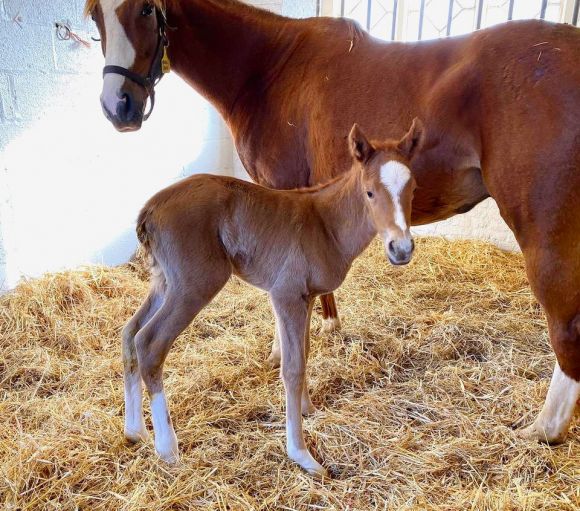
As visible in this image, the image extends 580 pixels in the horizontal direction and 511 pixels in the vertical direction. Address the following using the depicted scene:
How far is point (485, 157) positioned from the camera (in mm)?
1892

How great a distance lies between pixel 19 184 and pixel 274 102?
1788 mm

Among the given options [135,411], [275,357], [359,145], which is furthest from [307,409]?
[359,145]

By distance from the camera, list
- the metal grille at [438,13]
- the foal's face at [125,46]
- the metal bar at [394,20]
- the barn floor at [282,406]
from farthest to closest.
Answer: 1. the metal bar at [394,20]
2. the metal grille at [438,13]
3. the foal's face at [125,46]
4. the barn floor at [282,406]

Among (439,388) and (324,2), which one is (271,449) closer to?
(439,388)

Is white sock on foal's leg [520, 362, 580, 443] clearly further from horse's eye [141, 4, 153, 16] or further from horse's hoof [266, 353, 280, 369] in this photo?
horse's eye [141, 4, 153, 16]

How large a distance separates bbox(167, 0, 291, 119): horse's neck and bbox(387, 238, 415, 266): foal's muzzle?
141cm

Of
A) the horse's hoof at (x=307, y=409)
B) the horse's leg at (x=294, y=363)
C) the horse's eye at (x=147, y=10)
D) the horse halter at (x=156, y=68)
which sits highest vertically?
the horse's eye at (x=147, y=10)

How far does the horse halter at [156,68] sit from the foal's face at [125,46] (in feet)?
0.06

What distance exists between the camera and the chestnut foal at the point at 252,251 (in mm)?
1728

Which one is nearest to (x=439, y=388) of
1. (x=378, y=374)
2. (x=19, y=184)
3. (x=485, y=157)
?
(x=378, y=374)

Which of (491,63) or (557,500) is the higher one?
A: (491,63)

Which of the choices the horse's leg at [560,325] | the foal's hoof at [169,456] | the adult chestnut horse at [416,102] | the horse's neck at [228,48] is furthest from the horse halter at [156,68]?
the horse's leg at [560,325]

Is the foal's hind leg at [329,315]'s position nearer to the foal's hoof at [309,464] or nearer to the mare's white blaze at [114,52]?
the foal's hoof at [309,464]

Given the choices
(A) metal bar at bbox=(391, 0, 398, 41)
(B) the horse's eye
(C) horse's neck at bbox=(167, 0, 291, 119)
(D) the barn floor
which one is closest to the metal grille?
(A) metal bar at bbox=(391, 0, 398, 41)
